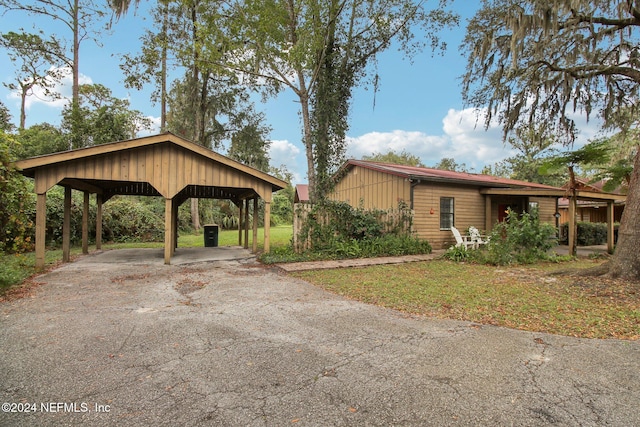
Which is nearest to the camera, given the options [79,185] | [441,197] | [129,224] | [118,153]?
[118,153]

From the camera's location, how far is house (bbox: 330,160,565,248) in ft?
39.3

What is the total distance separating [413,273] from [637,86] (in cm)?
788

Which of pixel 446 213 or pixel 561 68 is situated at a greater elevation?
pixel 561 68

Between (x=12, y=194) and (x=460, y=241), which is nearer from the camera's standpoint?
(x=12, y=194)

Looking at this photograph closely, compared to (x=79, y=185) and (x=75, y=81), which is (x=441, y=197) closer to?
(x=79, y=185)

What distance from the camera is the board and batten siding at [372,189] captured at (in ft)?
40.8

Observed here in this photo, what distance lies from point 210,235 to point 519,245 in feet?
38.3

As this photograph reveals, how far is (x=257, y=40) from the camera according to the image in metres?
12.3

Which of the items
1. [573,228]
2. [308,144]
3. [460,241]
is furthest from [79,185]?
[573,228]

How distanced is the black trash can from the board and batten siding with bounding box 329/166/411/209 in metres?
6.42

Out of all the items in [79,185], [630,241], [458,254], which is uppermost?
[79,185]

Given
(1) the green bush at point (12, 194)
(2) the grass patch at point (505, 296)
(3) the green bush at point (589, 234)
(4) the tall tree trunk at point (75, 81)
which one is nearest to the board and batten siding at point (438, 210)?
(2) the grass patch at point (505, 296)

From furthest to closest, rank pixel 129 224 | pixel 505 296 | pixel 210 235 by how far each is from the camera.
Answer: pixel 129 224
pixel 210 235
pixel 505 296

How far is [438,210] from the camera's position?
12523 millimetres
